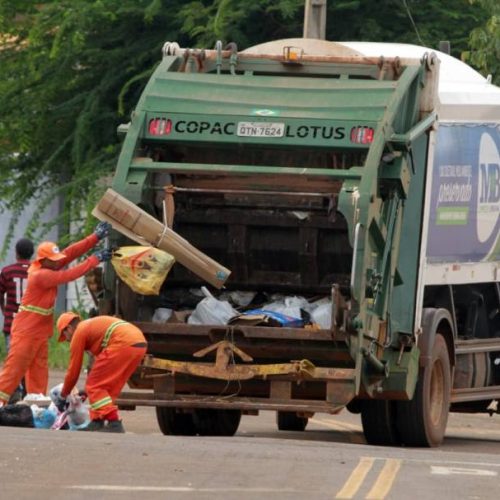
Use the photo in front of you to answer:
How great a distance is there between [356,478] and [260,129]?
3.86 meters

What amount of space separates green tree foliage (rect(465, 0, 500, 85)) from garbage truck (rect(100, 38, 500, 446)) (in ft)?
15.8

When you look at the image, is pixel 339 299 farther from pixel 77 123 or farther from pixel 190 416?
pixel 77 123

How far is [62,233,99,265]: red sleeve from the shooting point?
1380cm


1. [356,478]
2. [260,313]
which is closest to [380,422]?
[260,313]

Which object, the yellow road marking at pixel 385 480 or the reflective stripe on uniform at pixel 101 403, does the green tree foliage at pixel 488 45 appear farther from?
the yellow road marking at pixel 385 480

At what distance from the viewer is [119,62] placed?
2391cm

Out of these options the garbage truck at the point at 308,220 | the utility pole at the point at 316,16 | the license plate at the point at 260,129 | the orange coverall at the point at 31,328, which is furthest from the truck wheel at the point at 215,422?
the utility pole at the point at 316,16

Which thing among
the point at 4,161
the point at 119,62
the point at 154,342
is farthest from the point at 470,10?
the point at 154,342

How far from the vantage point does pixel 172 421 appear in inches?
588

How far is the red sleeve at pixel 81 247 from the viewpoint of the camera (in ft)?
45.3

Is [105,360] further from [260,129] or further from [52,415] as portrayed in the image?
[260,129]

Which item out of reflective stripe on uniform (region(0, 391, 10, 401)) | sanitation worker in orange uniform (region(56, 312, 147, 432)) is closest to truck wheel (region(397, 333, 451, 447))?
sanitation worker in orange uniform (region(56, 312, 147, 432))

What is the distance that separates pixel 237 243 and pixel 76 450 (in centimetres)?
331

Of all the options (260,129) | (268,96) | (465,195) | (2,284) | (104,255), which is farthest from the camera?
(2,284)
